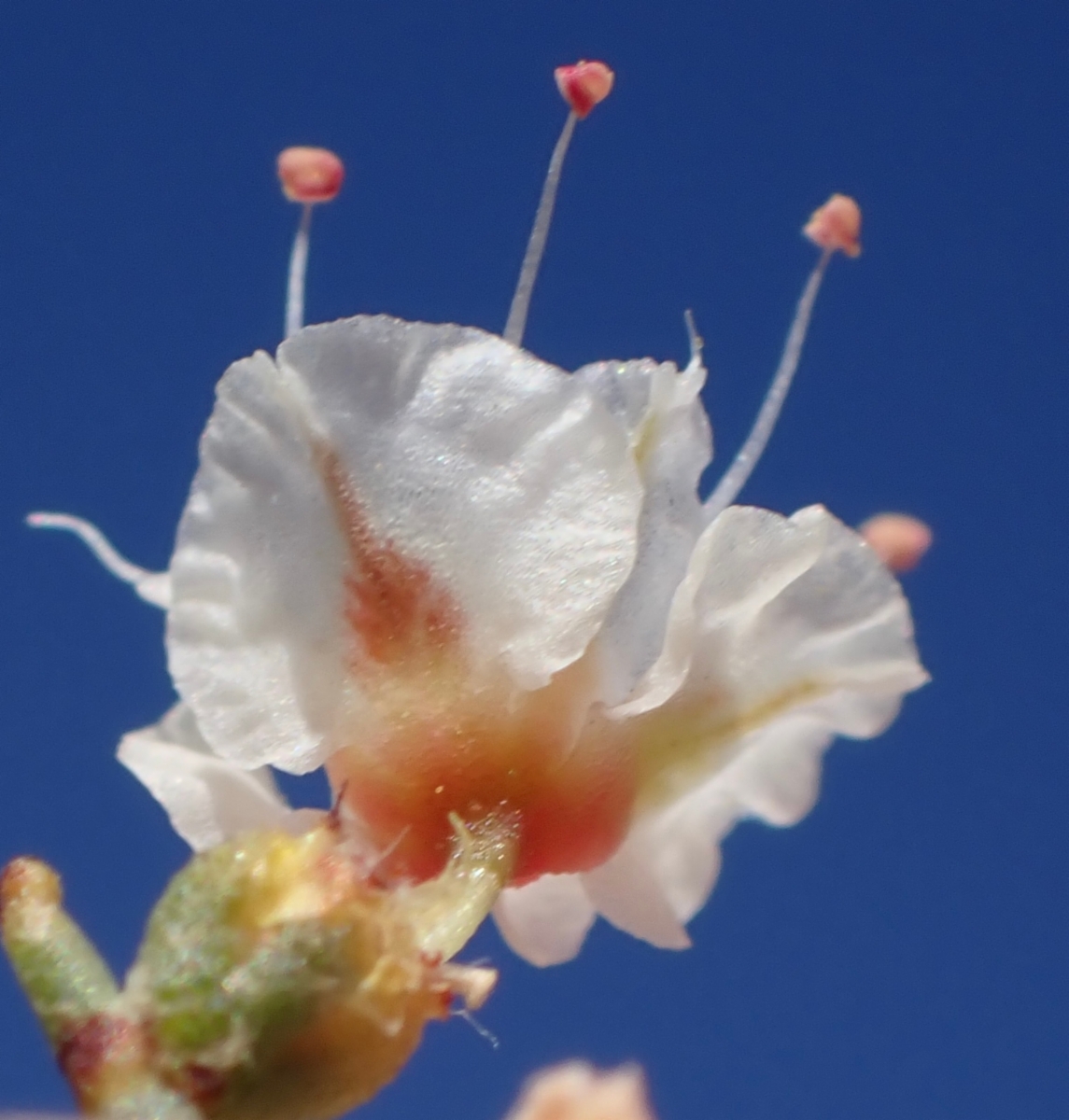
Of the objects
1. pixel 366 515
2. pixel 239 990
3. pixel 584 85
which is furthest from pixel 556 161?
pixel 239 990

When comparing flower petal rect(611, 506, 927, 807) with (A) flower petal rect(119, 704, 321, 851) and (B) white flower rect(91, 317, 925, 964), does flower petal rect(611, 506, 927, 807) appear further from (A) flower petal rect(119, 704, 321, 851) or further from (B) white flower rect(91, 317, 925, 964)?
(A) flower petal rect(119, 704, 321, 851)

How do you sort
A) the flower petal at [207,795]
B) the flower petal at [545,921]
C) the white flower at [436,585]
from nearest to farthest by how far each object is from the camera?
the white flower at [436,585] → the flower petal at [207,795] → the flower petal at [545,921]

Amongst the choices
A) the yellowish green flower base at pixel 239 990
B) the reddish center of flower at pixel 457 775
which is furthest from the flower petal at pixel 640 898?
the yellowish green flower base at pixel 239 990

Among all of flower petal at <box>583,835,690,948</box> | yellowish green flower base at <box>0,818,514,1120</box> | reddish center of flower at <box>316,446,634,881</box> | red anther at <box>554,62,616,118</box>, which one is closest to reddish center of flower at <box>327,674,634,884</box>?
reddish center of flower at <box>316,446,634,881</box>

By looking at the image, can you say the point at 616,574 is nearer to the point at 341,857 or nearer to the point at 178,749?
the point at 341,857

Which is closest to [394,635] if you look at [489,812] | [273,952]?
[489,812]

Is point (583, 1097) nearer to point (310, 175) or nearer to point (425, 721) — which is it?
point (425, 721)

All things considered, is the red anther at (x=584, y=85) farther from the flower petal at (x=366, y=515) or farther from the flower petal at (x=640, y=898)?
the flower petal at (x=640, y=898)
